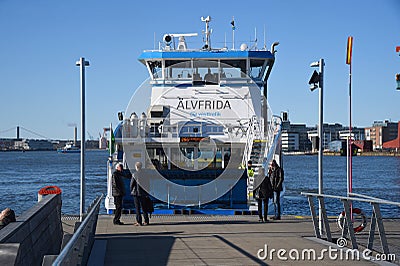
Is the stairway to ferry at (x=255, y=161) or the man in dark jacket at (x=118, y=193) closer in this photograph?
the man in dark jacket at (x=118, y=193)

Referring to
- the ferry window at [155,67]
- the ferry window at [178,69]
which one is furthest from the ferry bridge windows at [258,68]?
the ferry window at [155,67]

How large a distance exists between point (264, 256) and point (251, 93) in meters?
12.9

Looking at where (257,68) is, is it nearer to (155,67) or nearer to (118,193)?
(155,67)

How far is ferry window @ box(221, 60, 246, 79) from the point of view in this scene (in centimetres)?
2289

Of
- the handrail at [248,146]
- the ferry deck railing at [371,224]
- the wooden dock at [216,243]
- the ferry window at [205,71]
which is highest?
the ferry window at [205,71]

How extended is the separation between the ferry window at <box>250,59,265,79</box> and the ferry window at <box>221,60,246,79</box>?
1.10ft

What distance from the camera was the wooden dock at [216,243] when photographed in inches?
385

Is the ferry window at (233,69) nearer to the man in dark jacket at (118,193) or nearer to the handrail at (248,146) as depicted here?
the handrail at (248,146)

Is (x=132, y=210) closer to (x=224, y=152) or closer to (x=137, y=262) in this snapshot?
(x=224, y=152)

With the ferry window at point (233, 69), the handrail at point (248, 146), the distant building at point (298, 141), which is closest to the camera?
the handrail at point (248, 146)

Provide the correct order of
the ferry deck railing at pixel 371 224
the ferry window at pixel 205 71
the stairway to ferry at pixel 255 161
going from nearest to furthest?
the ferry deck railing at pixel 371 224 < the stairway to ferry at pixel 255 161 < the ferry window at pixel 205 71

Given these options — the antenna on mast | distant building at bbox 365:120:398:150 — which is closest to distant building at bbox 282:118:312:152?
distant building at bbox 365:120:398:150

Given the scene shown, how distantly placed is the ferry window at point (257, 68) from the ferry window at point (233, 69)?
13.2 inches

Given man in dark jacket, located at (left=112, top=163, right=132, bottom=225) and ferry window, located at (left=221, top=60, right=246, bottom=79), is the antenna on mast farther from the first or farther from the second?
man in dark jacket, located at (left=112, top=163, right=132, bottom=225)
